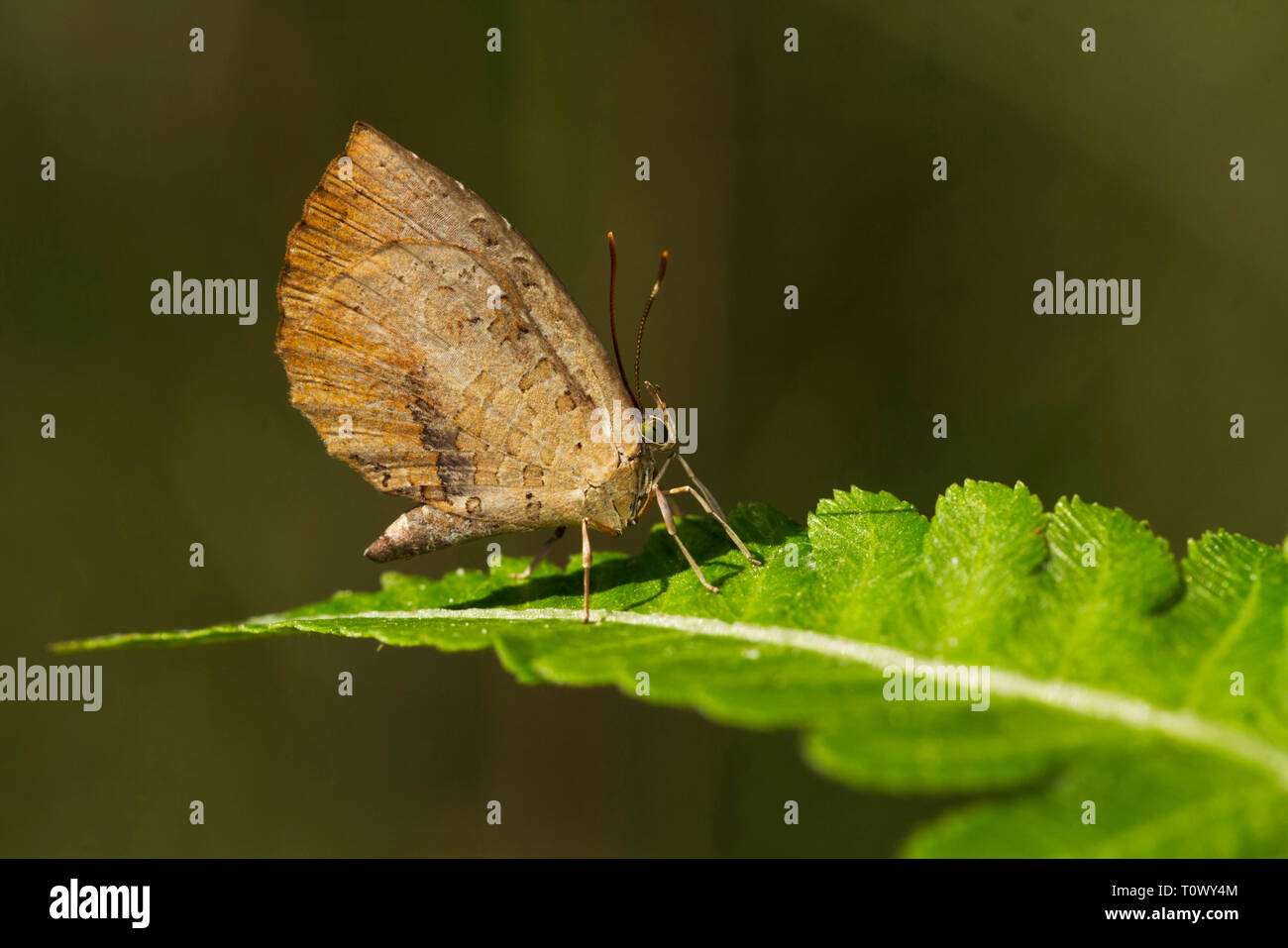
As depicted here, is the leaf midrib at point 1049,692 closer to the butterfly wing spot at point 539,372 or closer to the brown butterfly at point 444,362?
the brown butterfly at point 444,362

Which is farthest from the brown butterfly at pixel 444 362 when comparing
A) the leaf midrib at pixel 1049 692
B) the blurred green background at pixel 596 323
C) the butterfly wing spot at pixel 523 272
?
the blurred green background at pixel 596 323

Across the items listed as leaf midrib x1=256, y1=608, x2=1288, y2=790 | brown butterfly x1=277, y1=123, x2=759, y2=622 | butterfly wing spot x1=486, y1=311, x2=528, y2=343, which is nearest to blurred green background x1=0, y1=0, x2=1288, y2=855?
brown butterfly x1=277, y1=123, x2=759, y2=622

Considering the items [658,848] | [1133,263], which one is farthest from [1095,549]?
[1133,263]

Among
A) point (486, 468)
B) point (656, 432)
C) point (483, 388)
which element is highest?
point (483, 388)

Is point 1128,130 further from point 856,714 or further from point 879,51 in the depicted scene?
point 856,714

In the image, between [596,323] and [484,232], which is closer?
[484,232]

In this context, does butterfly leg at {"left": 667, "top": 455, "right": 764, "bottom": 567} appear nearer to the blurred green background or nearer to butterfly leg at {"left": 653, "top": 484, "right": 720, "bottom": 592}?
butterfly leg at {"left": 653, "top": 484, "right": 720, "bottom": 592}

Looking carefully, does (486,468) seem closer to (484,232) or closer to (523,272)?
(523,272)

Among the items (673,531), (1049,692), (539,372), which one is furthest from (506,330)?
(1049,692)
